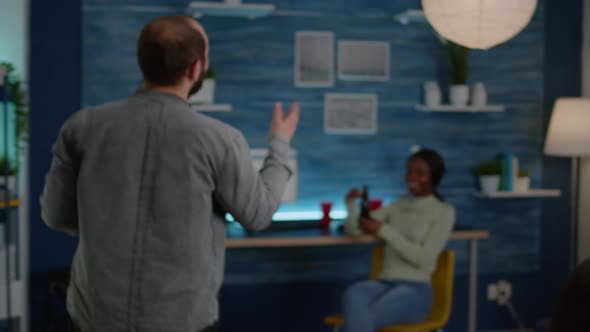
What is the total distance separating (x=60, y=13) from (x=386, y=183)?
206 centimetres

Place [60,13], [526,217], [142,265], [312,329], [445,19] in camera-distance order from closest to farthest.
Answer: [142,265], [445,19], [60,13], [312,329], [526,217]

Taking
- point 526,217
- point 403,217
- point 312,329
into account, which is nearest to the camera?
point 403,217

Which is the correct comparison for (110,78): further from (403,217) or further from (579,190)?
(579,190)

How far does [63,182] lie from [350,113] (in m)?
2.83

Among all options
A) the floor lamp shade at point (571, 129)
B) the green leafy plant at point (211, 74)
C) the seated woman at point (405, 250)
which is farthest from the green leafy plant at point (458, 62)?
the green leafy plant at point (211, 74)

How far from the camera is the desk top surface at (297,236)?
3.26 meters

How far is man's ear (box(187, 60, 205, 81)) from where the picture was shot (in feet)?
4.52

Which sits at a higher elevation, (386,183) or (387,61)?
(387,61)

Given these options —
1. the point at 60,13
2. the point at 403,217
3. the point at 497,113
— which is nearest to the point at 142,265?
the point at 403,217

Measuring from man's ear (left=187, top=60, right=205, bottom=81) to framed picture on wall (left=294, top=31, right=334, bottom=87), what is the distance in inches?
103

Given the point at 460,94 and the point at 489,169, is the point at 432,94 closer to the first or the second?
the point at 460,94

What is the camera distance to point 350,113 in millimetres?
4066

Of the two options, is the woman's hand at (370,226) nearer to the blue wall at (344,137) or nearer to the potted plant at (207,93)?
the blue wall at (344,137)

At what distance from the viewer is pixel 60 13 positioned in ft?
12.1
